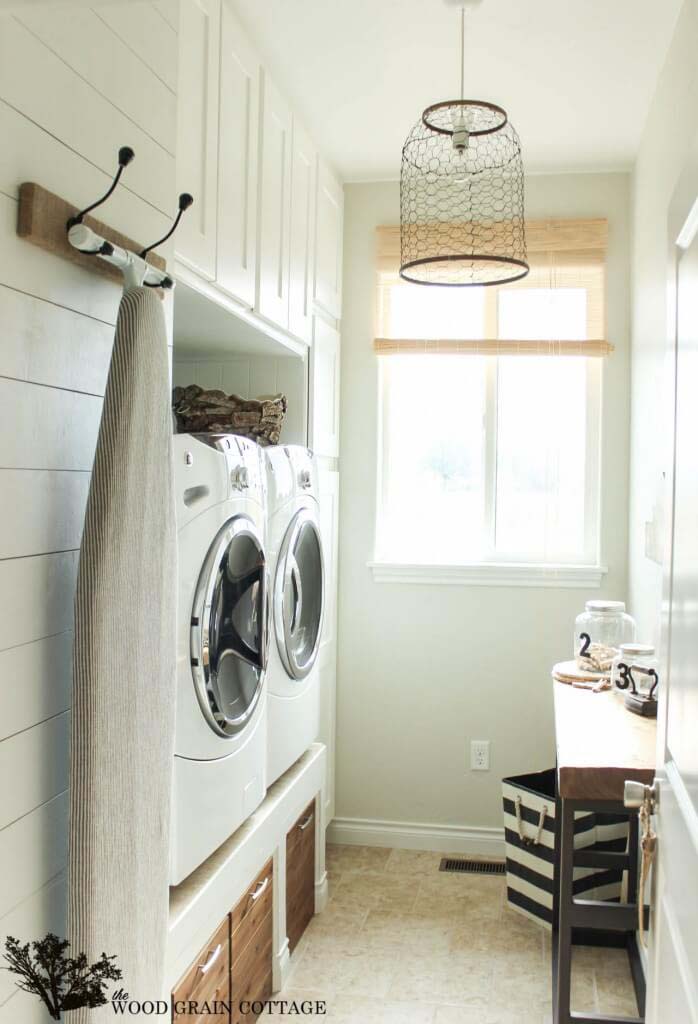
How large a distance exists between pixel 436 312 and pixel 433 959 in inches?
93.1

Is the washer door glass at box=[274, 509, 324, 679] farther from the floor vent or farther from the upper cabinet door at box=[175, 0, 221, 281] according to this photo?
the floor vent

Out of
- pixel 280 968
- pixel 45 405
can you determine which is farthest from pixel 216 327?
pixel 280 968

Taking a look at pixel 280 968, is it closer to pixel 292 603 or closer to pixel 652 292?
pixel 292 603

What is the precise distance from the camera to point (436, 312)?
378cm

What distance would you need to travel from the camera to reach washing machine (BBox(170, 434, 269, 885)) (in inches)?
72.2

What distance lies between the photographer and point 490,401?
373 cm

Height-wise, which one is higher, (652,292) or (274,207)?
(274,207)

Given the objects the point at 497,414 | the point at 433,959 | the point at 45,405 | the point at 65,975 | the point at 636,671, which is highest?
the point at 497,414

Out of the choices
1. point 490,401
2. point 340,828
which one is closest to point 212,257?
point 490,401

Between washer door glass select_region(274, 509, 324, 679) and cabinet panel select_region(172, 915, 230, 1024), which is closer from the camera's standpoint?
cabinet panel select_region(172, 915, 230, 1024)

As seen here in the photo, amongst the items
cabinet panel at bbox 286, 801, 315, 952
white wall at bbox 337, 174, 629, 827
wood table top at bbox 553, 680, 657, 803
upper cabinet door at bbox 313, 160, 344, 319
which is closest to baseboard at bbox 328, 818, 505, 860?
white wall at bbox 337, 174, 629, 827

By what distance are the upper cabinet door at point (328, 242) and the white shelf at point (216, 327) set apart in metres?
0.32

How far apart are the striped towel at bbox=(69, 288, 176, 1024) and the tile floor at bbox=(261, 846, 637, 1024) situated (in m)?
1.25

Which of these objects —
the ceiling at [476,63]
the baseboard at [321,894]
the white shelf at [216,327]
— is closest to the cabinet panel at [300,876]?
the baseboard at [321,894]
